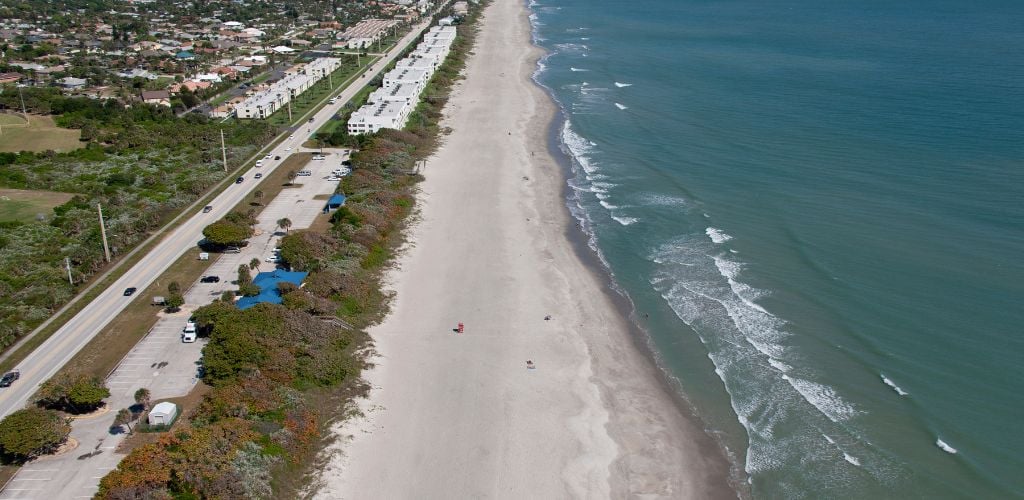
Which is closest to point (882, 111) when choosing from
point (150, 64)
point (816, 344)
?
point (816, 344)

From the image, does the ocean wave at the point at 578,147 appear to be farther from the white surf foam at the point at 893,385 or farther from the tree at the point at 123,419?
the tree at the point at 123,419

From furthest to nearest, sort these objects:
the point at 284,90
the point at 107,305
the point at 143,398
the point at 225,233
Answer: the point at 284,90, the point at 225,233, the point at 107,305, the point at 143,398

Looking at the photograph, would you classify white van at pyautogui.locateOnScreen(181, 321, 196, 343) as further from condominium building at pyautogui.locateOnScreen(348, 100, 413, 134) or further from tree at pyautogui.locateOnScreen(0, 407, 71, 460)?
condominium building at pyautogui.locateOnScreen(348, 100, 413, 134)

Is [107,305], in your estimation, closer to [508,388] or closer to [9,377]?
[9,377]

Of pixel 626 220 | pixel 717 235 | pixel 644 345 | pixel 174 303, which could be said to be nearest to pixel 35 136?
pixel 174 303

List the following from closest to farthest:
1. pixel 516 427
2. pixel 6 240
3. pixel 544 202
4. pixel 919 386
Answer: pixel 516 427
pixel 919 386
pixel 6 240
pixel 544 202

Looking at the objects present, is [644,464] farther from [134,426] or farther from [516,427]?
[134,426]

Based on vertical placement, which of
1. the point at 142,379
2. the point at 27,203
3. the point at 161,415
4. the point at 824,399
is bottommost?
the point at 27,203
